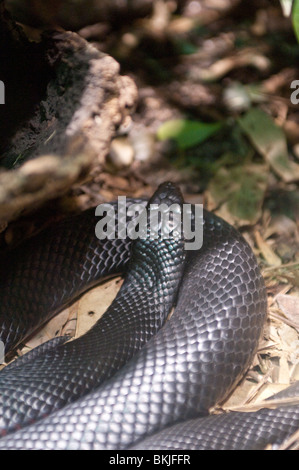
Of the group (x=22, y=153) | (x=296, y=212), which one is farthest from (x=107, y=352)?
(x=296, y=212)

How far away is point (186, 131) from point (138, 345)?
7.43ft

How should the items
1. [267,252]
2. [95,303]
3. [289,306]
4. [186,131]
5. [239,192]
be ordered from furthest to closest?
[186,131] < [239,192] < [267,252] < [95,303] < [289,306]

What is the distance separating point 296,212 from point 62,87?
2043 mm

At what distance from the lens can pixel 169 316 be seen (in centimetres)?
309

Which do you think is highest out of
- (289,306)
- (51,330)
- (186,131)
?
(186,131)

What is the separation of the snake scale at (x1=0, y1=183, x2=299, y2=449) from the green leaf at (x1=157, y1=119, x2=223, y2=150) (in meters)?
1.05

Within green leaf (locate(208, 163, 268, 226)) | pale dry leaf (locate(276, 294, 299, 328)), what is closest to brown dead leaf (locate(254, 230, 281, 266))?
green leaf (locate(208, 163, 268, 226))

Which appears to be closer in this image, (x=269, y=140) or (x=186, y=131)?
(x=269, y=140)

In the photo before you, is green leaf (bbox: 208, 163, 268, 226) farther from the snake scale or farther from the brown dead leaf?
the snake scale

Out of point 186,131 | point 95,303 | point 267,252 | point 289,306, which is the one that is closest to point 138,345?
point 95,303

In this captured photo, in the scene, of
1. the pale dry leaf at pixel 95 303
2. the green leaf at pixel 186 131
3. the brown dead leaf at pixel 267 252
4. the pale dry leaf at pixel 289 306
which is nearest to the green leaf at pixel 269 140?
the green leaf at pixel 186 131

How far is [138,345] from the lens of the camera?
112 inches

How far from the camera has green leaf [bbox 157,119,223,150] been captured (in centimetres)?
439

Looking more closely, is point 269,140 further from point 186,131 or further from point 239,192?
point 186,131
